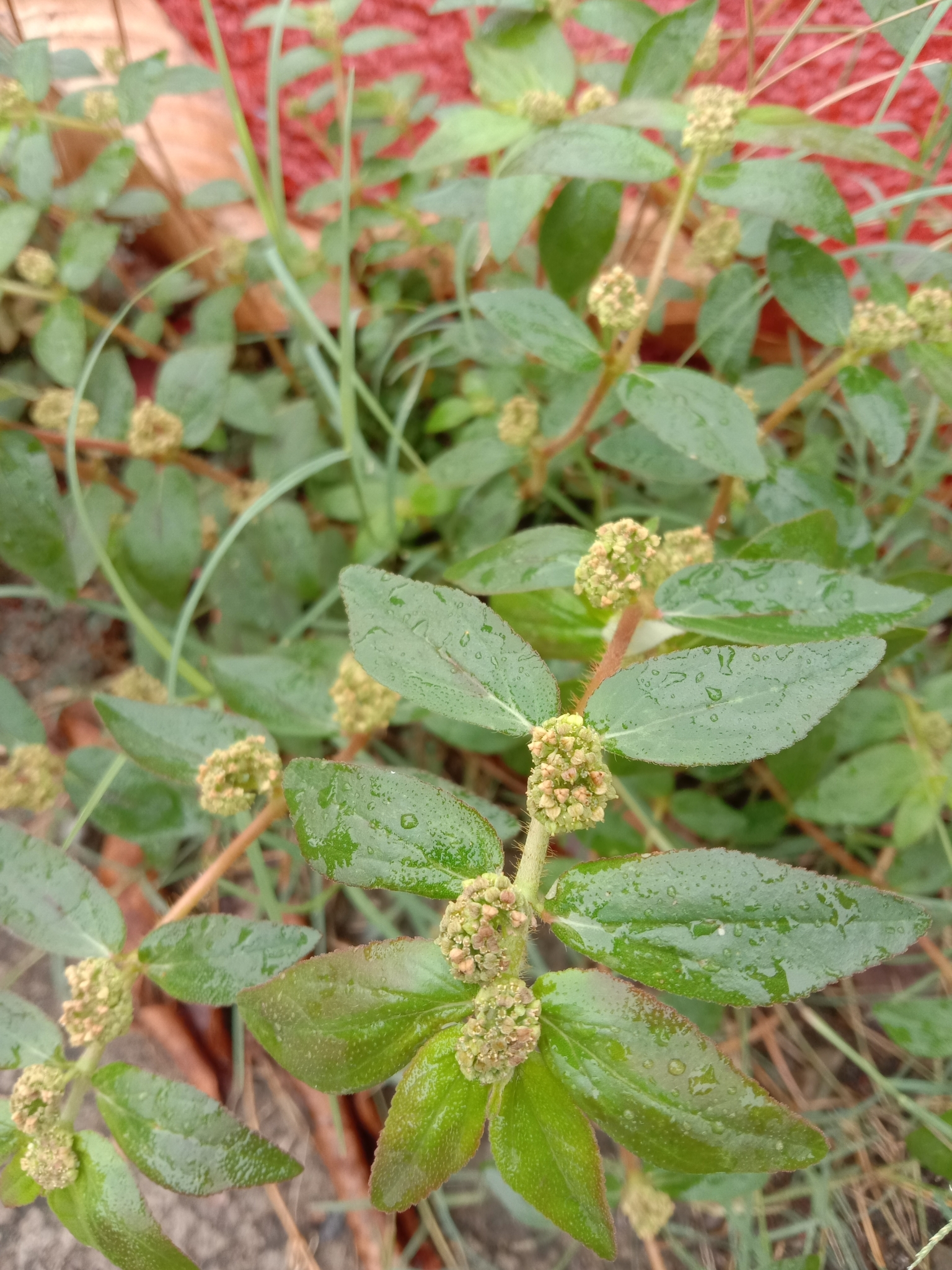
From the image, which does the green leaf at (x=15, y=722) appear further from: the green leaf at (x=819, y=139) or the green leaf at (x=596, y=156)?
the green leaf at (x=819, y=139)

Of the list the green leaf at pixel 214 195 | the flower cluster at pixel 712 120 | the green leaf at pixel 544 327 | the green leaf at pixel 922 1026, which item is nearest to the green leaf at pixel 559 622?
the green leaf at pixel 544 327

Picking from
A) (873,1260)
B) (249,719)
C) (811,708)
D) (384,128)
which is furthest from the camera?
(384,128)

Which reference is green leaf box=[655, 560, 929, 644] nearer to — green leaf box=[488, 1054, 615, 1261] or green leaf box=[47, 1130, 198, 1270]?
green leaf box=[488, 1054, 615, 1261]

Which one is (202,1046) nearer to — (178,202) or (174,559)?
(174,559)

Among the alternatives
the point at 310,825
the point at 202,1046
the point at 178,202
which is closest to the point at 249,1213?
the point at 202,1046

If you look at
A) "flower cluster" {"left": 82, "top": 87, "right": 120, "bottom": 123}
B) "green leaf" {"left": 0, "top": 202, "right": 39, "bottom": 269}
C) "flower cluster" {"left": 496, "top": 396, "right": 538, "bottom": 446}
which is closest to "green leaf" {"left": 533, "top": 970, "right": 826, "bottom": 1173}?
"flower cluster" {"left": 496, "top": 396, "right": 538, "bottom": 446}

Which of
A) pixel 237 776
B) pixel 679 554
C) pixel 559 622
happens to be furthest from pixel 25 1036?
pixel 679 554
